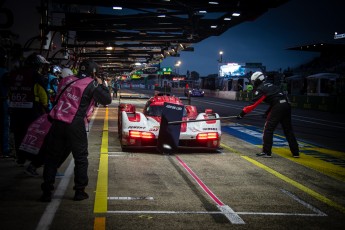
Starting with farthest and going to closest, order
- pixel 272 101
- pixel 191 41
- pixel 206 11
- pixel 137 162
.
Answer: pixel 191 41, pixel 206 11, pixel 272 101, pixel 137 162

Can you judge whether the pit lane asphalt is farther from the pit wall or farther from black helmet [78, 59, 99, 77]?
the pit wall

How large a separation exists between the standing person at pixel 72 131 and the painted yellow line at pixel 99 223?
2.80ft

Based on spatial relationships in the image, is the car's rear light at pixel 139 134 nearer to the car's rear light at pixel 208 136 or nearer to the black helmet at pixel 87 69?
the car's rear light at pixel 208 136

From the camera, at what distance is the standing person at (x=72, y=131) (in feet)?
17.5

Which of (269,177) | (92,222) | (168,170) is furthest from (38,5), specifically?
(92,222)

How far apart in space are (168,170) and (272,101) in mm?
3249

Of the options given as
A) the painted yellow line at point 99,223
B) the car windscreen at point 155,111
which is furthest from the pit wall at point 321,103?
the painted yellow line at point 99,223

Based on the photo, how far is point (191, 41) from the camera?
1844 cm

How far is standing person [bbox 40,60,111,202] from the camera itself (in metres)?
5.34

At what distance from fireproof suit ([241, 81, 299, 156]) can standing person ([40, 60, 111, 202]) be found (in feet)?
15.4

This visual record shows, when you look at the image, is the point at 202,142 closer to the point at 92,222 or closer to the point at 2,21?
the point at 92,222

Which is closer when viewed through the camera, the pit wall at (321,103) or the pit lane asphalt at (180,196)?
the pit lane asphalt at (180,196)

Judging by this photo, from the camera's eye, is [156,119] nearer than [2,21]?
Yes

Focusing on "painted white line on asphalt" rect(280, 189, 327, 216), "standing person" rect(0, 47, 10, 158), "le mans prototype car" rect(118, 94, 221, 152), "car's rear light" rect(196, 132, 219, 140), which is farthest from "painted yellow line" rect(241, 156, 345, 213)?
"standing person" rect(0, 47, 10, 158)
